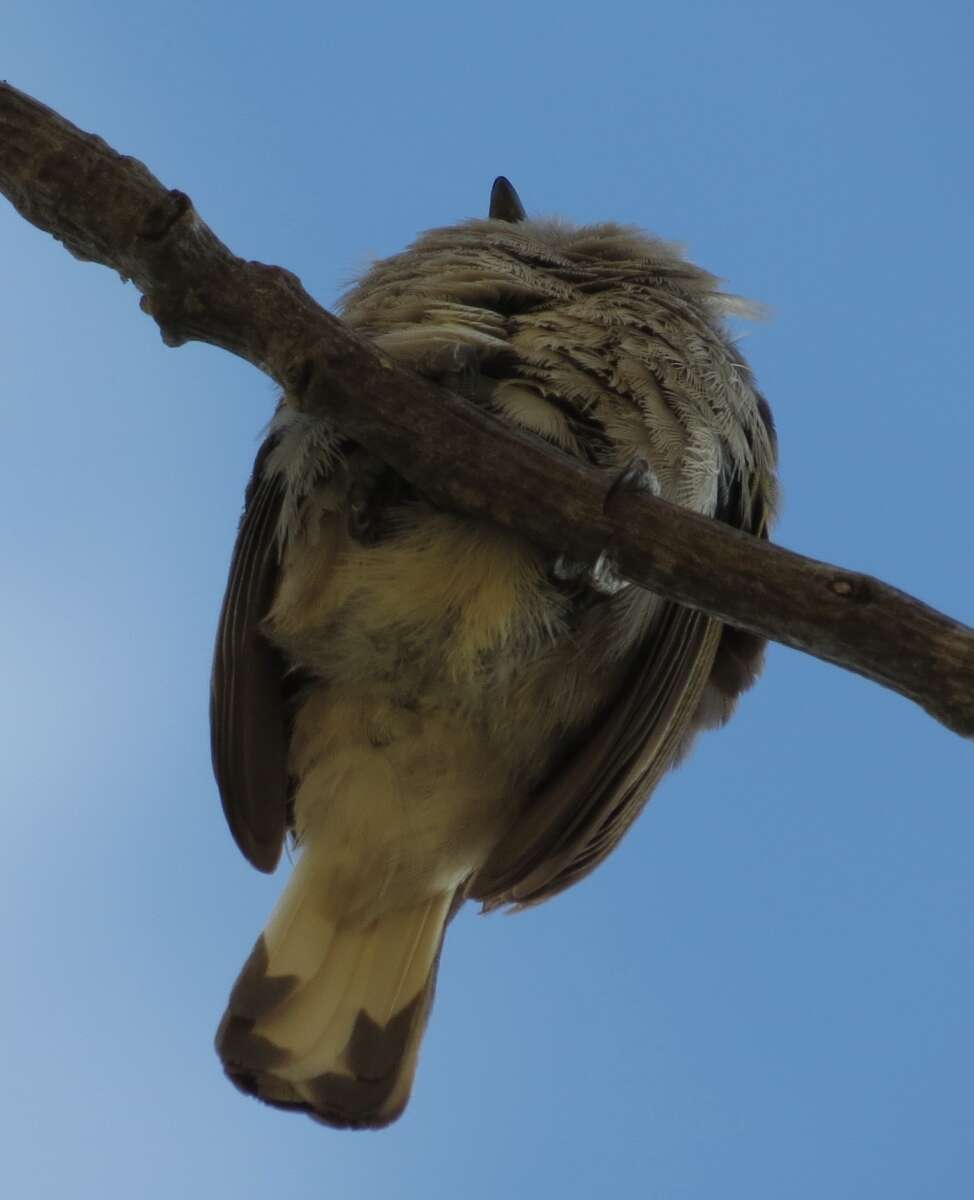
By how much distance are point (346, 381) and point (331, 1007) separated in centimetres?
165

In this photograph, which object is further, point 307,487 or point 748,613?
point 307,487

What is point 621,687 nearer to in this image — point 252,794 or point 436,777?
point 436,777

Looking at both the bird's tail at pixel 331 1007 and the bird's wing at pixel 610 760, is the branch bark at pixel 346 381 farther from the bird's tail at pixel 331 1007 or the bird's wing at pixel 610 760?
the bird's tail at pixel 331 1007

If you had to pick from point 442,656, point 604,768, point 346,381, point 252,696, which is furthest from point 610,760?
point 346,381

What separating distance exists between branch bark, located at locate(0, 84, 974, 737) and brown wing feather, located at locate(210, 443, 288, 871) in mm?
735

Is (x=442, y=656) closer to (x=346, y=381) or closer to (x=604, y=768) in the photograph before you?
(x=604, y=768)

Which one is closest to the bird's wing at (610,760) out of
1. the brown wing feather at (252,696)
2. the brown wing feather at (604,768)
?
the brown wing feather at (604,768)

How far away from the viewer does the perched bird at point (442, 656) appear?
3.49 meters

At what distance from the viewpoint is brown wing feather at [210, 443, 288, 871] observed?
384 cm

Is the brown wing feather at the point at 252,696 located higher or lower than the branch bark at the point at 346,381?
lower

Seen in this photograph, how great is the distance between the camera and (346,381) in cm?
310

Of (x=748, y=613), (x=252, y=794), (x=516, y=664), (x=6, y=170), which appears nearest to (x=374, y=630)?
(x=516, y=664)

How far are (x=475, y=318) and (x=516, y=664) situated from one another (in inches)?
31.6

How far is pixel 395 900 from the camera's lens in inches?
157
